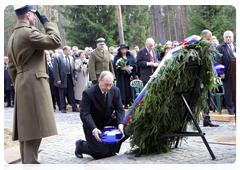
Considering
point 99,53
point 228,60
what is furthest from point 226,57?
point 99,53

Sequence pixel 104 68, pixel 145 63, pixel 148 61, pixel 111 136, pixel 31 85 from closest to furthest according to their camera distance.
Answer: pixel 31 85
pixel 111 136
pixel 145 63
pixel 148 61
pixel 104 68

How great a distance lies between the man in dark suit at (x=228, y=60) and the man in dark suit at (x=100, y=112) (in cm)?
440

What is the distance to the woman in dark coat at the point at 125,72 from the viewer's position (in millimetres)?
10117

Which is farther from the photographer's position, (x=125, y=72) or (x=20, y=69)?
(x=125, y=72)

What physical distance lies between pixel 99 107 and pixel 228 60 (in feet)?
15.8

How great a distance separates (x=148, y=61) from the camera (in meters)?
8.89

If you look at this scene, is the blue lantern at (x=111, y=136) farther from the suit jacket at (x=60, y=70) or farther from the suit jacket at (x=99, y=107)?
the suit jacket at (x=60, y=70)

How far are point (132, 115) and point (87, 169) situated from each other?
92 centimetres

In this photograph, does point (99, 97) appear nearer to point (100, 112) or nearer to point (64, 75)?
point (100, 112)

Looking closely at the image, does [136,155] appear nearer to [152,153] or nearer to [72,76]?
[152,153]

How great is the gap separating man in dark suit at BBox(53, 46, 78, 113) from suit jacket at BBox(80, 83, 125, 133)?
260 inches

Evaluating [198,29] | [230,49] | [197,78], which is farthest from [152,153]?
[198,29]

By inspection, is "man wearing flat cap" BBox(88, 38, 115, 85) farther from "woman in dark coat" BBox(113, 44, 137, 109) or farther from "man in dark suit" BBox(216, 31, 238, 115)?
"man in dark suit" BBox(216, 31, 238, 115)

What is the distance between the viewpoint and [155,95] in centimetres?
387
